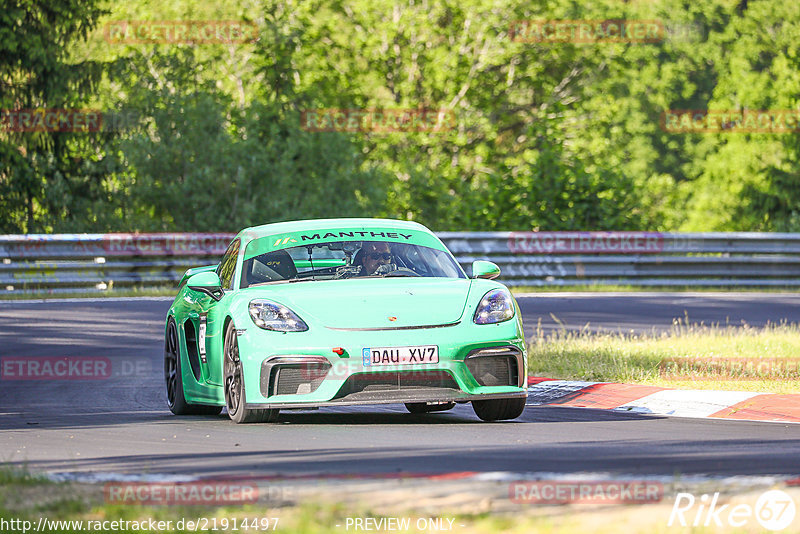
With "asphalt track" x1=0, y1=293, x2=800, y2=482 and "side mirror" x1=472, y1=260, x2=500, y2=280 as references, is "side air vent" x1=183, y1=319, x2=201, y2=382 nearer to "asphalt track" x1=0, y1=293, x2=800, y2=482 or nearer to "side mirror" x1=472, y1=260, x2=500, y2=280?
"asphalt track" x1=0, y1=293, x2=800, y2=482

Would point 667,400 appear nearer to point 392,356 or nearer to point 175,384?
point 392,356

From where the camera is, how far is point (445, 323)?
8.61 meters

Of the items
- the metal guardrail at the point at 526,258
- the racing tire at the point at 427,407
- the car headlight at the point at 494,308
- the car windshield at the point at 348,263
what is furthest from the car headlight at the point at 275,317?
the metal guardrail at the point at 526,258

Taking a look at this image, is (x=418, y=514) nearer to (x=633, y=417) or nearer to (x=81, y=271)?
(x=633, y=417)

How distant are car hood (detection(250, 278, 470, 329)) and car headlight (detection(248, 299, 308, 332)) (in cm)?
4

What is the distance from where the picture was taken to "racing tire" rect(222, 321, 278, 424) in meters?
8.78

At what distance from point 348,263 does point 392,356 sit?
1.41 m

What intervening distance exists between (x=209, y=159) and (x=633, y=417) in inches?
886

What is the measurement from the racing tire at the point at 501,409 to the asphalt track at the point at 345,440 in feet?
0.32

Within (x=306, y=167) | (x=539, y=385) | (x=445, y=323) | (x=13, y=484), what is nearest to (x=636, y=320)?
(x=539, y=385)

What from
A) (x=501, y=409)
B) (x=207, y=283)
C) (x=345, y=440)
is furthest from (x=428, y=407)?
(x=345, y=440)

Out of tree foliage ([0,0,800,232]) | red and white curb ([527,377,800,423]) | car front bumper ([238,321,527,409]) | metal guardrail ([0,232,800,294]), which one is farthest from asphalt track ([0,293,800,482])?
tree foliage ([0,0,800,232])

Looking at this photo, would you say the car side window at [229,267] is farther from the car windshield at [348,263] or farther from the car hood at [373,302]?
the car hood at [373,302]

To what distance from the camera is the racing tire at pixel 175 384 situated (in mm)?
10227
